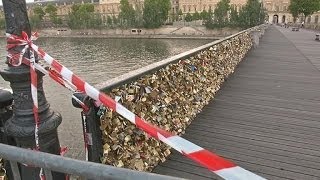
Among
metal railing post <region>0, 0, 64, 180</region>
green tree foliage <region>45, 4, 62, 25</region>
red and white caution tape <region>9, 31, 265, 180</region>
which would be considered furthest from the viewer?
green tree foliage <region>45, 4, 62, 25</region>

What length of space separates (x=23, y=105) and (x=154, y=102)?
186cm

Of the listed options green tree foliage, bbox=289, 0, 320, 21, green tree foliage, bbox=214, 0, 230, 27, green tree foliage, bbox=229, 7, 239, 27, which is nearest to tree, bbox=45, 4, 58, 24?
green tree foliage, bbox=214, 0, 230, 27

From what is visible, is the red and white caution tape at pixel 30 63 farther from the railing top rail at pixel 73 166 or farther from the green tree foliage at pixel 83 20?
the green tree foliage at pixel 83 20

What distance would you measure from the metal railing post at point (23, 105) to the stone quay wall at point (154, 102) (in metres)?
0.57

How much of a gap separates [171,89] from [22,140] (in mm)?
2593

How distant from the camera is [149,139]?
14.1 feet

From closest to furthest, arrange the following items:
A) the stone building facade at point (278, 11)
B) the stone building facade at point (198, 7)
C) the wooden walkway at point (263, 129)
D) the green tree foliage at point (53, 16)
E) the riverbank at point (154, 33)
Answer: the wooden walkway at point (263, 129) < the riverbank at point (154, 33) < the stone building facade at point (198, 7) < the stone building facade at point (278, 11) < the green tree foliage at point (53, 16)

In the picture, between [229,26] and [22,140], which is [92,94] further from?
[229,26]

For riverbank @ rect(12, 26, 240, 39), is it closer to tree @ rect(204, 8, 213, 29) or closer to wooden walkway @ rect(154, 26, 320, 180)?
tree @ rect(204, 8, 213, 29)

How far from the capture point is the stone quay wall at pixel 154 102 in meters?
3.62

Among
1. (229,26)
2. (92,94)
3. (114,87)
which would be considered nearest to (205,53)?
(114,87)

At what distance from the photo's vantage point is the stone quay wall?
11.9ft

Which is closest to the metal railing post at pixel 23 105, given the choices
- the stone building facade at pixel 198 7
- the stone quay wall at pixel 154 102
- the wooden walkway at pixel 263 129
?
the stone quay wall at pixel 154 102

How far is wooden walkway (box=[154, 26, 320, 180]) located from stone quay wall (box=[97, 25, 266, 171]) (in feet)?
1.15
